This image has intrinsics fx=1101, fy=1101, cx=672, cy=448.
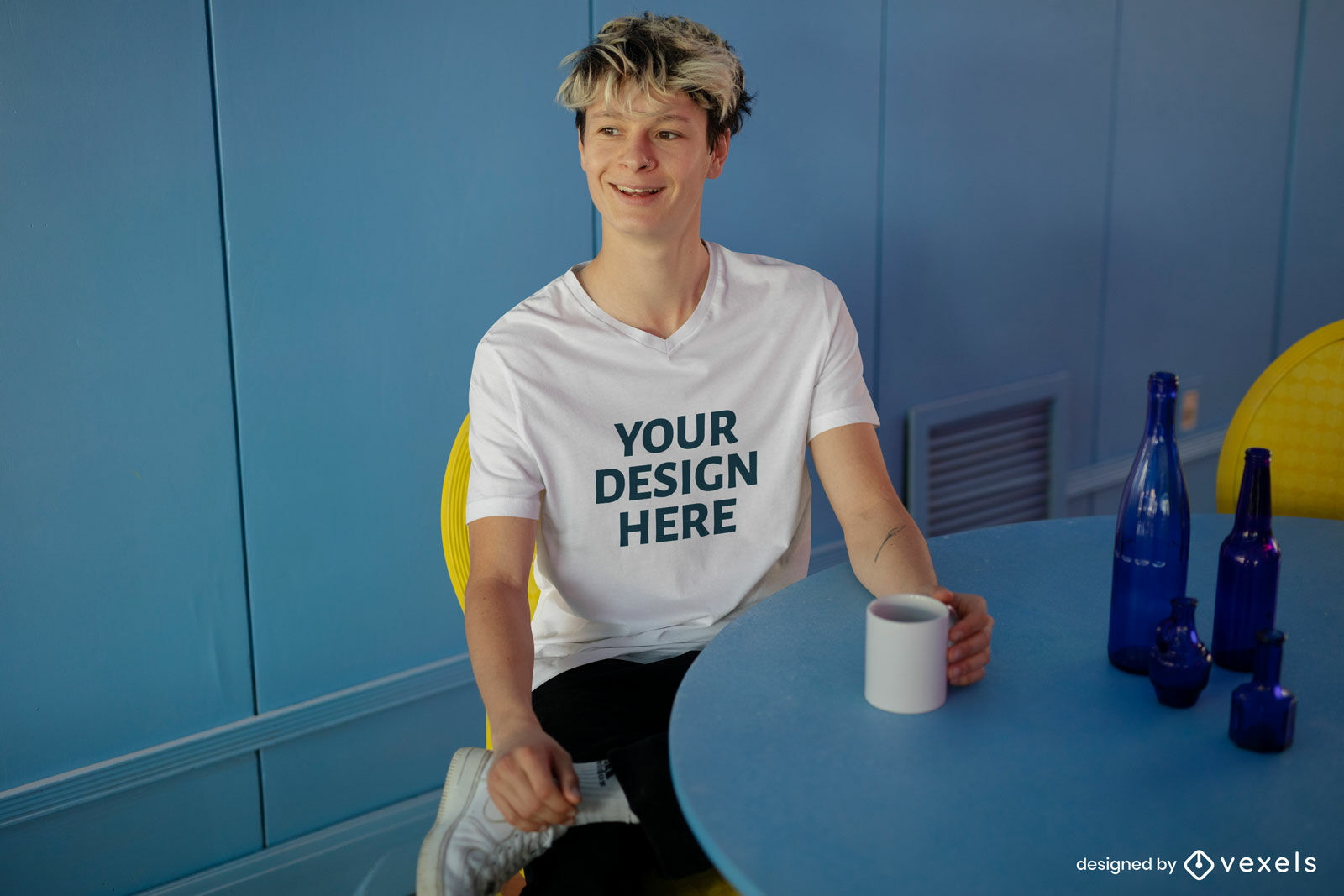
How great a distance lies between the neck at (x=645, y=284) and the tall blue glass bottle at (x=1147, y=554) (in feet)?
2.25

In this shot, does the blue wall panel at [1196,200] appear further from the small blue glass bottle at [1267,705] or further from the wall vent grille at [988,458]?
the small blue glass bottle at [1267,705]

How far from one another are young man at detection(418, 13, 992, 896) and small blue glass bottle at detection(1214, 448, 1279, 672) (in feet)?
1.15

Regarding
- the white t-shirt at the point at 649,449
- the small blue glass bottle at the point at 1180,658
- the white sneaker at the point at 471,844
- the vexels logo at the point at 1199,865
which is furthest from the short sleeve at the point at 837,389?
the vexels logo at the point at 1199,865

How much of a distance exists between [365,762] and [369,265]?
0.96 m

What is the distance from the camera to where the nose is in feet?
5.08

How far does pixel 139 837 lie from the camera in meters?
1.90

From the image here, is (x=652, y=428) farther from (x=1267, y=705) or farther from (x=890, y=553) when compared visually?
(x=1267, y=705)

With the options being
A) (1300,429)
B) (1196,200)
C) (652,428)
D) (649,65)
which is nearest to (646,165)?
(649,65)

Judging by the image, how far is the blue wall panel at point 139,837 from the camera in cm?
180

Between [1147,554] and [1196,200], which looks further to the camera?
[1196,200]

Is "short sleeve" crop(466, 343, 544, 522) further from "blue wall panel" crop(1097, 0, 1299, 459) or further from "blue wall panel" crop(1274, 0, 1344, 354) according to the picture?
"blue wall panel" crop(1274, 0, 1344, 354)

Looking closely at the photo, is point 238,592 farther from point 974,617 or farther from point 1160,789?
point 1160,789

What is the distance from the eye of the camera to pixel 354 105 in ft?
6.14

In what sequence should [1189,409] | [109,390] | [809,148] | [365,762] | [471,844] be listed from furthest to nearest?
[1189,409]
[809,148]
[365,762]
[109,390]
[471,844]
